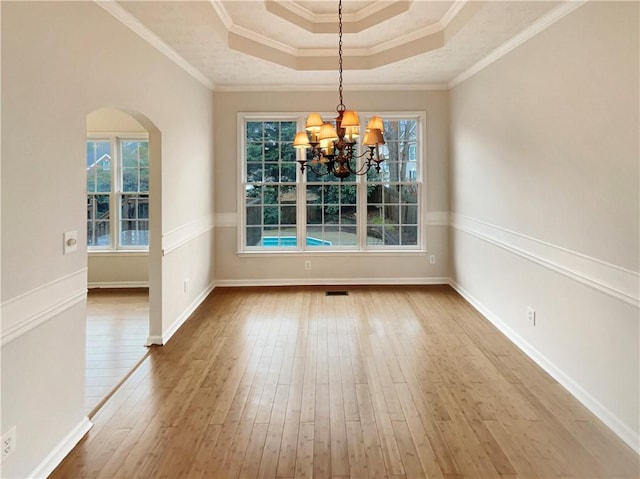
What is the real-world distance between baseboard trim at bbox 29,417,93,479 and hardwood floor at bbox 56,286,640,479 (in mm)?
43

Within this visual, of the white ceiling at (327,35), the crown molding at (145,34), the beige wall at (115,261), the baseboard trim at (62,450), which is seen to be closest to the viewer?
the baseboard trim at (62,450)

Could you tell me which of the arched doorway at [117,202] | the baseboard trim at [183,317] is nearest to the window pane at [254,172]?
the arched doorway at [117,202]

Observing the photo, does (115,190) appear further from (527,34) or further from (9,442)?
(527,34)

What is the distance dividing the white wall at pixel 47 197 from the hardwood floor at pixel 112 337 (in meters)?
0.61

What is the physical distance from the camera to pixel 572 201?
9.61 ft

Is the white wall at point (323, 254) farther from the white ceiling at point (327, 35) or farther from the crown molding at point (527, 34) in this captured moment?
the crown molding at point (527, 34)

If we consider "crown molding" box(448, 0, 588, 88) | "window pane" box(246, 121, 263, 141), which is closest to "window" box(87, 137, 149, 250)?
"window pane" box(246, 121, 263, 141)

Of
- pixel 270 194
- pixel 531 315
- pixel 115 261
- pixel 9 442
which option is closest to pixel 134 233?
pixel 115 261

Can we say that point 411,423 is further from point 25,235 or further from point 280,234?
point 280,234

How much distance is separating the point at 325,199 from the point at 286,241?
2.82 ft

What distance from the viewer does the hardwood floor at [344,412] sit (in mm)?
2160

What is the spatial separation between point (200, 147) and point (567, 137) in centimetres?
402

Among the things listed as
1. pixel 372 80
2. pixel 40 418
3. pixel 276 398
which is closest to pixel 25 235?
pixel 40 418

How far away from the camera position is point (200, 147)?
517 cm
